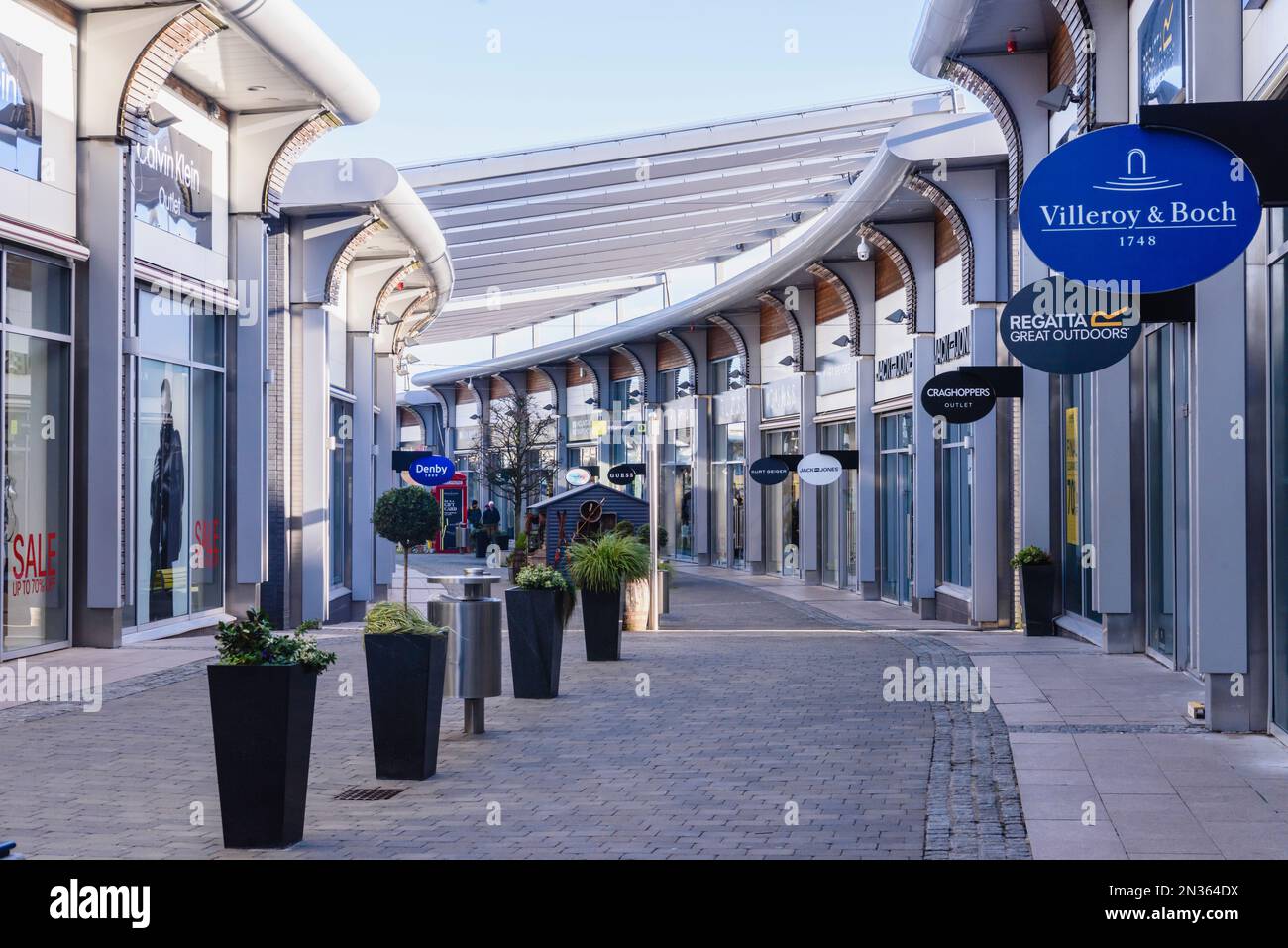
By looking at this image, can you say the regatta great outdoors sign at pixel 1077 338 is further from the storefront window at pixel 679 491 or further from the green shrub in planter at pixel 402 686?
the storefront window at pixel 679 491

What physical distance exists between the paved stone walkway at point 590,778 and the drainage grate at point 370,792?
0.08m

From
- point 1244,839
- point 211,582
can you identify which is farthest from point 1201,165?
point 211,582

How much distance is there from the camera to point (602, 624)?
47.6ft

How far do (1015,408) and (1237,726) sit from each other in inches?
350

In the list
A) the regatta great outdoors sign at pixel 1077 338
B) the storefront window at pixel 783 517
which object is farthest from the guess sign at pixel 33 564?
the storefront window at pixel 783 517

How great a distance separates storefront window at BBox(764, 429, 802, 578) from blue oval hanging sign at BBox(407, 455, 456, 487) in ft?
28.6

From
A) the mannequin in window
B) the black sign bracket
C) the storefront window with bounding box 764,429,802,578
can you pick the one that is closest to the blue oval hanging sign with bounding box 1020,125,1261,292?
the black sign bracket

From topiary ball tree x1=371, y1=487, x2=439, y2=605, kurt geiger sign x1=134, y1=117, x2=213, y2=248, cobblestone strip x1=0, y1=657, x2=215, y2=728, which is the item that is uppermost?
kurt geiger sign x1=134, y1=117, x2=213, y2=248

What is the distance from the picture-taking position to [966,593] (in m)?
19.4

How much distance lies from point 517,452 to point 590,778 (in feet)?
127

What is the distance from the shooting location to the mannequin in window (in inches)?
619

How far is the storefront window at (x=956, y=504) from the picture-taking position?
Answer: 1950 centimetres

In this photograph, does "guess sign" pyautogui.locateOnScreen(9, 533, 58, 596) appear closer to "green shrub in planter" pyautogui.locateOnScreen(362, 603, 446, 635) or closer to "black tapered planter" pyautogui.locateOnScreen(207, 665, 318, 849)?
"green shrub in planter" pyautogui.locateOnScreen(362, 603, 446, 635)

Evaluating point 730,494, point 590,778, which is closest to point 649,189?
point 730,494
